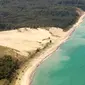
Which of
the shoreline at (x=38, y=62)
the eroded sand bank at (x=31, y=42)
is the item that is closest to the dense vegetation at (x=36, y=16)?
the eroded sand bank at (x=31, y=42)

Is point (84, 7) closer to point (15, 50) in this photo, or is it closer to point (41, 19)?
point (41, 19)

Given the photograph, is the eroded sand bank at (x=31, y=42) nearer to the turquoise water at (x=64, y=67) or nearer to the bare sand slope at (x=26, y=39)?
the bare sand slope at (x=26, y=39)

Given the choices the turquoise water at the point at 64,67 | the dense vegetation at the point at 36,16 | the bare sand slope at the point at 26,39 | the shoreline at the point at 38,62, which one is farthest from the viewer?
the dense vegetation at the point at 36,16

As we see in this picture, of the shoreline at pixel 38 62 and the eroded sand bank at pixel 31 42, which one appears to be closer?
the shoreline at pixel 38 62

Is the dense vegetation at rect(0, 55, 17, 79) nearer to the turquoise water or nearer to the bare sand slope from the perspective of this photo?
the turquoise water

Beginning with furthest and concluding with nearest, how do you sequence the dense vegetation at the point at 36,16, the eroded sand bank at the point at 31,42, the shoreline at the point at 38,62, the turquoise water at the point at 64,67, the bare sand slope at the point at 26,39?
the dense vegetation at the point at 36,16 < the bare sand slope at the point at 26,39 < the eroded sand bank at the point at 31,42 < the turquoise water at the point at 64,67 < the shoreline at the point at 38,62

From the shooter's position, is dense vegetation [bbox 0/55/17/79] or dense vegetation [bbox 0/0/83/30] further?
dense vegetation [bbox 0/0/83/30]

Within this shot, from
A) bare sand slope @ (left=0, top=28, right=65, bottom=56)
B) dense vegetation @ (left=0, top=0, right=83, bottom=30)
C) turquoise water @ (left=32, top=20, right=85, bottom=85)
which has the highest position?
turquoise water @ (left=32, top=20, right=85, bottom=85)

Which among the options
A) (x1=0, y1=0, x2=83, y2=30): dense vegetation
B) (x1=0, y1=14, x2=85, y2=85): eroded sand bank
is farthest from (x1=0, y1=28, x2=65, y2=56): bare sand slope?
(x1=0, y1=0, x2=83, y2=30): dense vegetation
